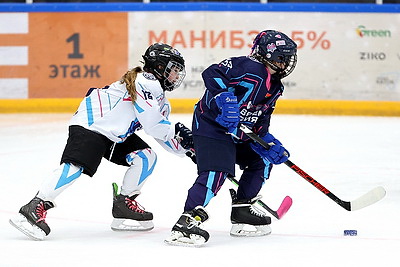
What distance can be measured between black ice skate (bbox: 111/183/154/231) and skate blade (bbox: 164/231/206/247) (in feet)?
1.40

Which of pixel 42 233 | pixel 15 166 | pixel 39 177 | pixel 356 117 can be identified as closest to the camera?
pixel 42 233

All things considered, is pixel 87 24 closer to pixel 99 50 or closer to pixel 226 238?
pixel 99 50

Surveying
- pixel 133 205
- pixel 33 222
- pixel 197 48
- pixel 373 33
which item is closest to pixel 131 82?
pixel 133 205

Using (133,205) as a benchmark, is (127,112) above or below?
above

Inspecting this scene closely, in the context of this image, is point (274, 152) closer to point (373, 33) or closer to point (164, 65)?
point (164, 65)

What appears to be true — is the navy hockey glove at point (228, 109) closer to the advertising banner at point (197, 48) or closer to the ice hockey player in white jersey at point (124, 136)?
the ice hockey player in white jersey at point (124, 136)

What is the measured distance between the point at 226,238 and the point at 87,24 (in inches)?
219

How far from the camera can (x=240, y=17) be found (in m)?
9.02

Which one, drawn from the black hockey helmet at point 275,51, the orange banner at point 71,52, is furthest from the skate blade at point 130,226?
the orange banner at point 71,52

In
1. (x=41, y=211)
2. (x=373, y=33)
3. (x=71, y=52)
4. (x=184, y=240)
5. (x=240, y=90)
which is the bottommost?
(x=184, y=240)

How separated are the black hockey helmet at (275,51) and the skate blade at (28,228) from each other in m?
1.15

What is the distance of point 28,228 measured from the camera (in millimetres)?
3787

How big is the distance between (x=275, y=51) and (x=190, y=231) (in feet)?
2.66

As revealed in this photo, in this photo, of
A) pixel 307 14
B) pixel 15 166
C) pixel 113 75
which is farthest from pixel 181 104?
pixel 15 166
